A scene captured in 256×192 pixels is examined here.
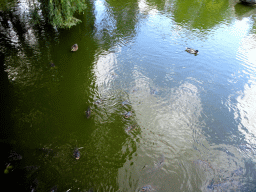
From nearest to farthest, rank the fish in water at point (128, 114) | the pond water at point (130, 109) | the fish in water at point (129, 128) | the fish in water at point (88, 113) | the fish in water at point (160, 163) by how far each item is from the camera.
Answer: the pond water at point (130, 109), the fish in water at point (160, 163), the fish in water at point (129, 128), the fish in water at point (88, 113), the fish in water at point (128, 114)

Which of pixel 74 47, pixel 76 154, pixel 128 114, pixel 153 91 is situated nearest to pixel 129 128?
pixel 128 114

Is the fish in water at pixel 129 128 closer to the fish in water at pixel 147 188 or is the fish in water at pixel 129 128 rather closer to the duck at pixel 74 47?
the fish in water at pixel 147 188

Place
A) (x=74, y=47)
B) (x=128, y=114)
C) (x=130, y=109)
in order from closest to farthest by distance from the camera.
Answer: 1. (x=128, y=114)
2. (x=130, y=109)
3. (x=74, y=47)

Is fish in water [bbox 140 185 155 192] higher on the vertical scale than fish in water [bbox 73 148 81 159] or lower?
lower

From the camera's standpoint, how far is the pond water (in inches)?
246

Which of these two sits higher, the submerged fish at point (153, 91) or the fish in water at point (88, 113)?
the submerged fish at point (153, 91)

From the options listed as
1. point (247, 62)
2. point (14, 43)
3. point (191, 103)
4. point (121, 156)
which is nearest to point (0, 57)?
point (14, 43)

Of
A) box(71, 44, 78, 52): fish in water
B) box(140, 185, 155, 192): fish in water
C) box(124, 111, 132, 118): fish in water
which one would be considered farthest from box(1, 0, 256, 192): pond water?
box(71, 44, 78, 52): fish in water

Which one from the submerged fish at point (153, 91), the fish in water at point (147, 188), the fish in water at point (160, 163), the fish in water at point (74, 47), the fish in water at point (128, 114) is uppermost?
the fish in water at point (74, 47)

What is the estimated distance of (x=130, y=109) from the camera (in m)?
8.66

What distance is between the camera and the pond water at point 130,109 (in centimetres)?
624

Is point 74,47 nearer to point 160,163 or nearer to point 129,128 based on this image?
point 129,128

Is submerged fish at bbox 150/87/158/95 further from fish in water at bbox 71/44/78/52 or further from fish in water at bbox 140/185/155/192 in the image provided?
fish in water at bbox 71/44/78/52

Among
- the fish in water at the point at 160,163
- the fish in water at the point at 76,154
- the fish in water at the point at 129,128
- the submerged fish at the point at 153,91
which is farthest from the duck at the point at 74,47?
the fish in water at the point at 160,163
